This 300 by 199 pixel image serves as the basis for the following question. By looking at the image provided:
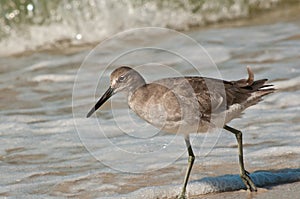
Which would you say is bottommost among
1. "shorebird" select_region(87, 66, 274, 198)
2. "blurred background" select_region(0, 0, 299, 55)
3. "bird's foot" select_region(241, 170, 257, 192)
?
"blurred background" select_region(0, 0, 299, 55)

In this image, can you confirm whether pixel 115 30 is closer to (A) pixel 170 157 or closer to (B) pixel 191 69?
(B) pixel 191 69

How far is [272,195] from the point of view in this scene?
15.0 ft

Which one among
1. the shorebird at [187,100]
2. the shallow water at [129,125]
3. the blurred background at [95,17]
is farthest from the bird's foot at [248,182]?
the blurred background at [95,17]

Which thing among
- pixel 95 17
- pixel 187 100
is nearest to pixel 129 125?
pixel 187 100

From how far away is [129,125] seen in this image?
6.20 metres

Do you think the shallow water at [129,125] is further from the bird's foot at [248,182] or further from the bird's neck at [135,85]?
the bird's neck at [135,85]

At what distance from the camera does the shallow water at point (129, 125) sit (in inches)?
195

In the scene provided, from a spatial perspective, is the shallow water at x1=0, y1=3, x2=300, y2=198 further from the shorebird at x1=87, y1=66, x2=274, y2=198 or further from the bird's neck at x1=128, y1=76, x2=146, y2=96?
the bird's neck at x1=128, y1=76, x2=146, y2=96

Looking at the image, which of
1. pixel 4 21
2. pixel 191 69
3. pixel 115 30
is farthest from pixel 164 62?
pixel 4 21

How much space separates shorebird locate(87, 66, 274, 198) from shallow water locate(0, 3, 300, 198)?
1.47 ft

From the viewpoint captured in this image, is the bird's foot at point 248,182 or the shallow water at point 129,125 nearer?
the bird's foot at point 248,182

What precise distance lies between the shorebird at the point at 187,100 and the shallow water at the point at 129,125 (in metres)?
0.45

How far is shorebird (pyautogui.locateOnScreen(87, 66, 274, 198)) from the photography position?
4453 mm

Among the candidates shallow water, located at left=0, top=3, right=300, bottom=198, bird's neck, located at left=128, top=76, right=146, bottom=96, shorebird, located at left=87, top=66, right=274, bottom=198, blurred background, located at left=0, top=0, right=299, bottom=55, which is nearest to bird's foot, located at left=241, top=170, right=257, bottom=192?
shorebird, located at left=87, top=66, right=274, bottom=198
